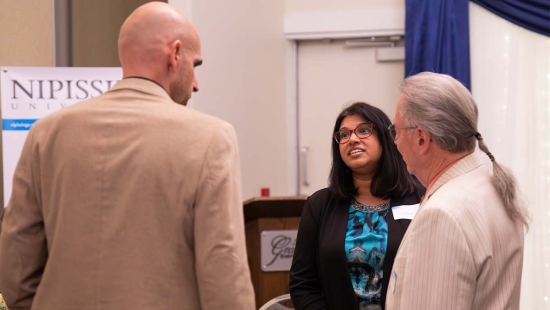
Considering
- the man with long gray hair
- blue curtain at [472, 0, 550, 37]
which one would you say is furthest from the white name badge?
blue curtain at [472, 0, 550, 37]

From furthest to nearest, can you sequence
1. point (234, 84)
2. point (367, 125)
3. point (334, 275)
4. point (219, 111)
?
point (234, 84)
point (219, 111)
point (367, 125)
point (334, 275)

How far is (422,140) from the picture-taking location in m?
1.81

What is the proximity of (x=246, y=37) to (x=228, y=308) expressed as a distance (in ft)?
12.5

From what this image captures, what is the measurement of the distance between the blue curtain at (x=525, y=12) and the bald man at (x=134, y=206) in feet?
13.8

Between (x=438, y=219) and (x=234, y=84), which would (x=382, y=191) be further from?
(x=234, y=84)

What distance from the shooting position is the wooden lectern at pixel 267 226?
3715 millimetres

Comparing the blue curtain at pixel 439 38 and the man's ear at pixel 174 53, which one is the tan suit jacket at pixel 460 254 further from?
the blue curtain at pixel 439 38

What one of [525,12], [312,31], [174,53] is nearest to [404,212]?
[174,53]

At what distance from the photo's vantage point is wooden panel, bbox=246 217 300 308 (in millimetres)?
3779

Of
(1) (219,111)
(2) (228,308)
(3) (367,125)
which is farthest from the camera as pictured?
(1) (219,111)

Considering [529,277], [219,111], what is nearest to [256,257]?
[219,111]

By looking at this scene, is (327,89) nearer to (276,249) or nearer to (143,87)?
(276,249)

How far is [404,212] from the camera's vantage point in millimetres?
2510

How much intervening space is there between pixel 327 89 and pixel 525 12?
1675mm
